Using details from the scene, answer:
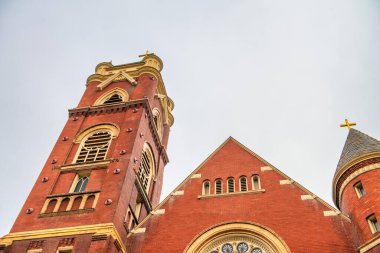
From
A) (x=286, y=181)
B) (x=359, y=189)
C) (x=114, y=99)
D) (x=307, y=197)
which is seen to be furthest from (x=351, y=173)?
(x=114, y=99)

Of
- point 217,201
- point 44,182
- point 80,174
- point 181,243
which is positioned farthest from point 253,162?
point 44,182

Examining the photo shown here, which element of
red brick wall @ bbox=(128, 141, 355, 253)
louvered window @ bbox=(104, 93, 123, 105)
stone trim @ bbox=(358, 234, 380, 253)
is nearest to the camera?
stone trim @ bbox=(358, 234, 380, 253)

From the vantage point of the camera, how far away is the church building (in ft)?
59.7

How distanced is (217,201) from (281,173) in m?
3.86

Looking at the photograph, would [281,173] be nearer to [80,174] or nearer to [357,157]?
[357,157]

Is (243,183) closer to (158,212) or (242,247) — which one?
(242,247)

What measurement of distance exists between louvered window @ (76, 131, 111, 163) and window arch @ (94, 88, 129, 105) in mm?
4401

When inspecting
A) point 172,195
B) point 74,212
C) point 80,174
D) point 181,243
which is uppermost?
point 80,174

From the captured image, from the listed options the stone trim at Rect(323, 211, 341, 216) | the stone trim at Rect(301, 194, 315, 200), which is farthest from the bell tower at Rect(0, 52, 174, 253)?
the stone trim at Rect(323, 211, 341, 216)

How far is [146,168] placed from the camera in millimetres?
28188

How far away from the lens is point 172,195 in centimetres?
2216

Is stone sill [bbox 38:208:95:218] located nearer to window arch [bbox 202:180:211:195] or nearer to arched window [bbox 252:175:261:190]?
window arch [bbox 202:180:211:195]

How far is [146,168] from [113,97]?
703cm

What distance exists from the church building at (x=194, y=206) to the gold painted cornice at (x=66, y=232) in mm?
51
